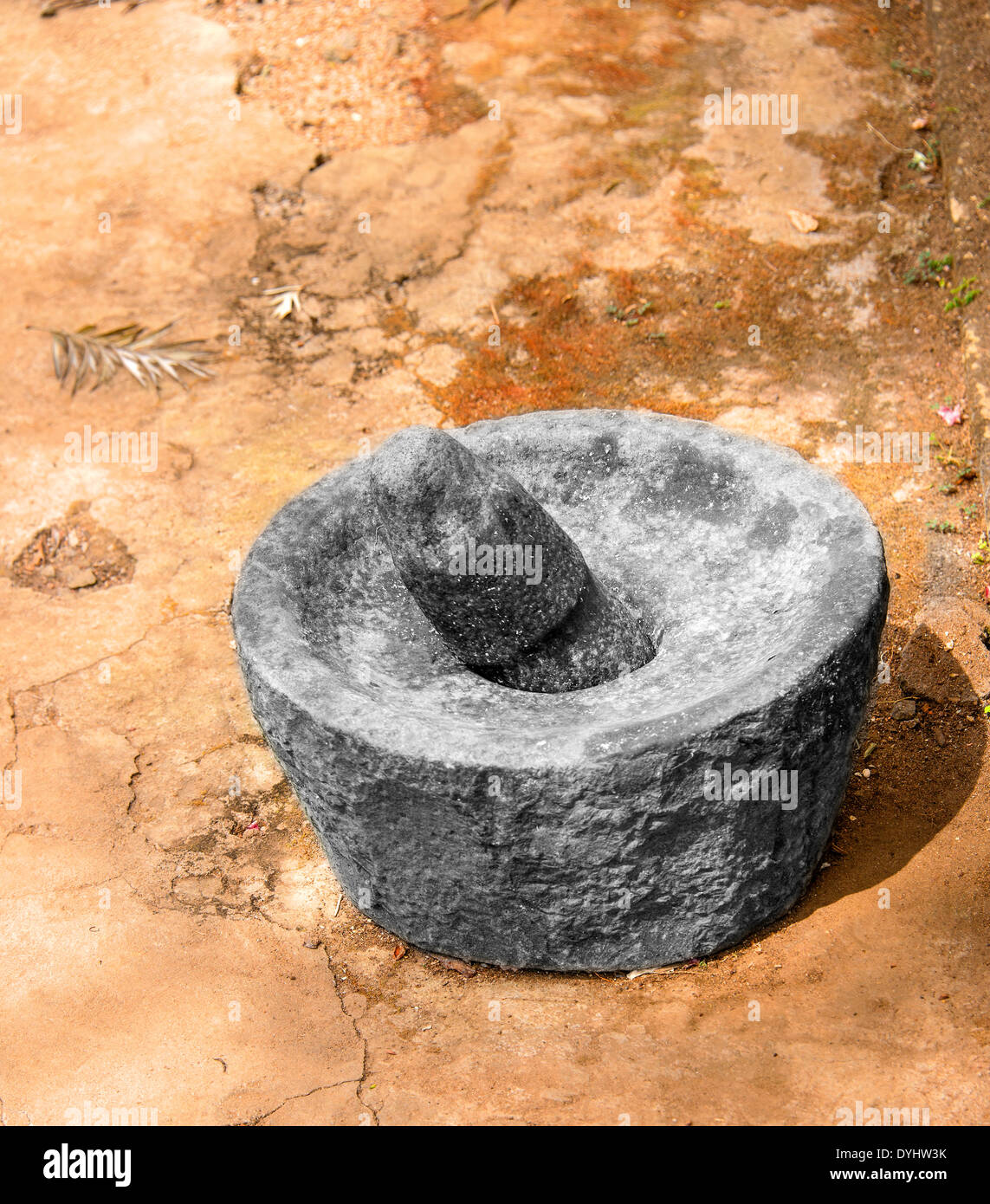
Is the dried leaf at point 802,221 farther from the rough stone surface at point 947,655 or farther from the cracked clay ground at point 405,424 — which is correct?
the rough stone surface at point 947,655

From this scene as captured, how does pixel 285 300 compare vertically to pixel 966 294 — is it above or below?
below

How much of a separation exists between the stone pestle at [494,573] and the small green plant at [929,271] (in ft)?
10.1

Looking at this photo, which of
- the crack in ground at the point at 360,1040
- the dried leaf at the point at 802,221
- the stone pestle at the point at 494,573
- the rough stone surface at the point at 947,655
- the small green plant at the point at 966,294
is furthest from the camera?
the dried leaf at the point at 802,221

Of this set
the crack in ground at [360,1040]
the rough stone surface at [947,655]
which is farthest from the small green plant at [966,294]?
the crack in ground at [360,1040]

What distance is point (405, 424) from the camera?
5.52 m

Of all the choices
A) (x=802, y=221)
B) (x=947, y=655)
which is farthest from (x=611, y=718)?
(x=802, y=221)

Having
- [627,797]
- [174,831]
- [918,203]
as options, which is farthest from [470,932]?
[918,203]

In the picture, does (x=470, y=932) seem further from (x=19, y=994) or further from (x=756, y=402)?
(x=756, y=402)

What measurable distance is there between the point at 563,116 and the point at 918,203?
1.77m

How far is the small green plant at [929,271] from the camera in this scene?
5875 millimetres

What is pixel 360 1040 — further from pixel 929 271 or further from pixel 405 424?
pixel 929 271

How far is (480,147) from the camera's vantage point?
661cm

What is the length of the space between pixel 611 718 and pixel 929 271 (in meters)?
3.63

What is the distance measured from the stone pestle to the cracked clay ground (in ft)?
2.65
